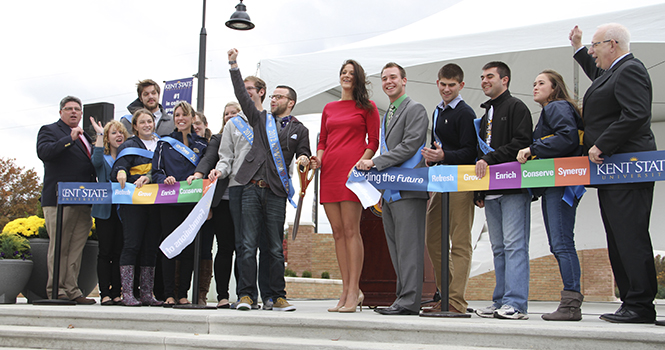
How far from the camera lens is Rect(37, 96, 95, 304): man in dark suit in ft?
16.1

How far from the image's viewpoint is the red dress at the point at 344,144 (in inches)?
157

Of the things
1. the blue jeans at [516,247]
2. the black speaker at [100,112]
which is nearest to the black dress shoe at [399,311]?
the blue jeans at [516,247]

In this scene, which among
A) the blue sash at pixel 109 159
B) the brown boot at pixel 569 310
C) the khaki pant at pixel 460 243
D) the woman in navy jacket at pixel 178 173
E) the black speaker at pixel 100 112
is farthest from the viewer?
the black speaker at pixel 100 112

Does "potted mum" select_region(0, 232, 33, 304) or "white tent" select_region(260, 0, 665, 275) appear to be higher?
"white tent" select_region(260, 0, 665, 275)

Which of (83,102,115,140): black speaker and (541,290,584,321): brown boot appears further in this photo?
(83,102,115,140): black speaker

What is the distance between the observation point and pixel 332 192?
400 centimetres

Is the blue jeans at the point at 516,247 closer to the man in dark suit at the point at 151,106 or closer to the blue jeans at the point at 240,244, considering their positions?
the blue jeans at the point at 240,244

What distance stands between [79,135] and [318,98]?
3.75 meters

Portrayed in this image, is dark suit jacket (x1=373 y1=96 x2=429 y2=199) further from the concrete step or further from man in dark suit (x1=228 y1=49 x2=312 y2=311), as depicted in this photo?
the concrete step

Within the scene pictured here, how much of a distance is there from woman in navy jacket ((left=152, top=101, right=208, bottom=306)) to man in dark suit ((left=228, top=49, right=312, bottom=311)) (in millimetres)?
628

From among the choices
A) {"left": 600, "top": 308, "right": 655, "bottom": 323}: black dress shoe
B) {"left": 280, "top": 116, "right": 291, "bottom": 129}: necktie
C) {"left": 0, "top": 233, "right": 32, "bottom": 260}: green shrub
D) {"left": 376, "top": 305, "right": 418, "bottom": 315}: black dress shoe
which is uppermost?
{"left": 280, "top": 116, "right": 291, "bottom": 129}: necktie

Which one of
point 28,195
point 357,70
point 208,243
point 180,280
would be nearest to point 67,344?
point 180,280

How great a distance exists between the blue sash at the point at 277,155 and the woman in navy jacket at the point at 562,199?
5.96 ft

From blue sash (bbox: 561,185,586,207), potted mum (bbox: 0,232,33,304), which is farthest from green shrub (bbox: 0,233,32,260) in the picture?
blue sash (bbox: 561,185,586,207)
